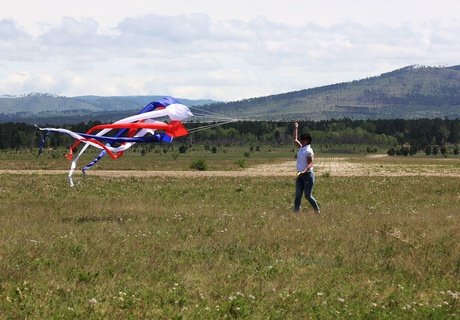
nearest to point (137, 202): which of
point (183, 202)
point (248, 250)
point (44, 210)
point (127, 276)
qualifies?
point (183, 202)

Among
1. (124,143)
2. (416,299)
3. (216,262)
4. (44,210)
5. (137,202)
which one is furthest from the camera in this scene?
(137,202)

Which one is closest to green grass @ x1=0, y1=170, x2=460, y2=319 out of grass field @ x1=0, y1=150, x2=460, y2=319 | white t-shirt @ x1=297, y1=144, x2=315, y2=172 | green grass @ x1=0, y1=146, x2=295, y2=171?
grass field @ x1=0, y1=150, x2=460, y2=319

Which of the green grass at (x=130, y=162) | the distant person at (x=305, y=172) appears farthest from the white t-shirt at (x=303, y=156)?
the green grass at (x=130, y=162)

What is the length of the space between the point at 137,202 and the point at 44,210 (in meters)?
3.80

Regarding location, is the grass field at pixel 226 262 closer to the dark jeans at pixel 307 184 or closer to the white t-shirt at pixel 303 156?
the dark jeans at pixel 307 184

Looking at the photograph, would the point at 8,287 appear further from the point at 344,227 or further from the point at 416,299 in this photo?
the point at 344,227

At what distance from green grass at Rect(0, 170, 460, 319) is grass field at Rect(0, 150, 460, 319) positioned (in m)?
0.03

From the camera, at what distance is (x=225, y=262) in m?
12.9

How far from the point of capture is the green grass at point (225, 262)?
9.79m

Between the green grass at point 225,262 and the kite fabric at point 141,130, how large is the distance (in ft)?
6.27

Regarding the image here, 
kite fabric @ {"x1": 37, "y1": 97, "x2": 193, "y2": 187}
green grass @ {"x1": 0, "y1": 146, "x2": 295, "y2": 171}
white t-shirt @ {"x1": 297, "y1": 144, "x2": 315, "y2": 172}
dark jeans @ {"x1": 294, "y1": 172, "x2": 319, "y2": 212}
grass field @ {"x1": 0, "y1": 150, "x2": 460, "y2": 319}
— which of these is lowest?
green grass @ {"x1": 0, "y1": 146, "x2": 295, "y2": 171}

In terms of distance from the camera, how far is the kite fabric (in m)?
18.8

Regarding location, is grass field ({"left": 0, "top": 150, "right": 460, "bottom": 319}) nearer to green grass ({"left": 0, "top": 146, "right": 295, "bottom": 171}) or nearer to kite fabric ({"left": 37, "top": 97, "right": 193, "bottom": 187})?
kite fabric ({"left": 37, "top": 97, "right": 193, "bottom": 187})

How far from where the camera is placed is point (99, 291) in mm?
10523
